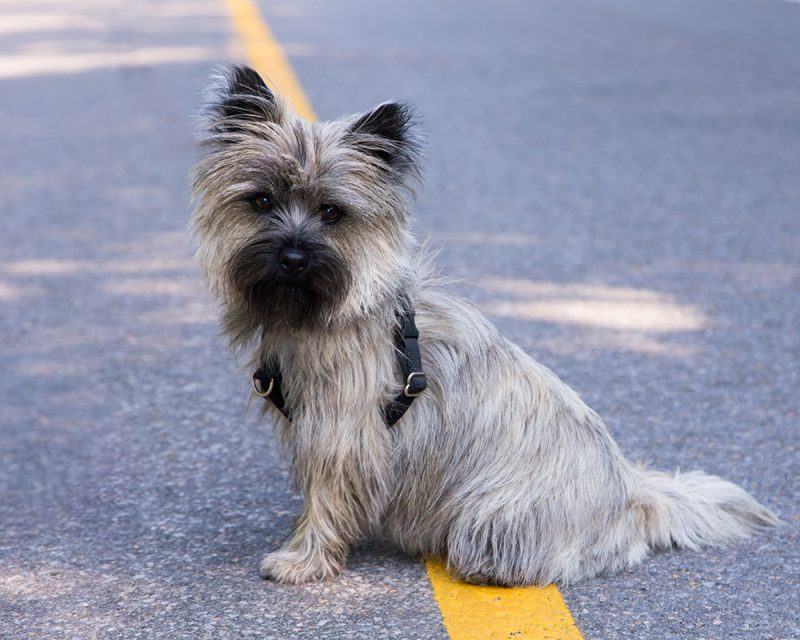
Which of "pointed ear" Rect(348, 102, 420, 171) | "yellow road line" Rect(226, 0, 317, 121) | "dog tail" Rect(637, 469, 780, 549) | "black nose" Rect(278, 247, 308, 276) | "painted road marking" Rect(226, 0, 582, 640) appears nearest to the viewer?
"painted road marking" Rect(226, 0, 582, 640)

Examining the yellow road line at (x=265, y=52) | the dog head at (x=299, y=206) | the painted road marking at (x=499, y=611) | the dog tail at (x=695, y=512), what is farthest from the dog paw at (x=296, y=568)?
the yellow road line at (x=265, y=52)

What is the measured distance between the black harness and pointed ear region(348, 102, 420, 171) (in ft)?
1.45

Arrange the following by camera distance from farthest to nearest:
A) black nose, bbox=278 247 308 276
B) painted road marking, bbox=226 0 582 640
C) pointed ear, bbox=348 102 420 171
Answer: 1. pointed ear, bbox=348 102 420 171
2. black nose, bbox=278 247 308 276
3. painted road marking, bbox=226 0 582 640

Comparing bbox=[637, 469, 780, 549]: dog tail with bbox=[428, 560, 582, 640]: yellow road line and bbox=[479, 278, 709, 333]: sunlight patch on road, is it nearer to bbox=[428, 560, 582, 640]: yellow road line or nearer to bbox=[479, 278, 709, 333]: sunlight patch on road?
bbox=[428, 560, 582, 640]: yellow road line

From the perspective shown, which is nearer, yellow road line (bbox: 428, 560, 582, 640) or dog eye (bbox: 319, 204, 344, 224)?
yellow road line (bbox: 428, 560, 582, 640)

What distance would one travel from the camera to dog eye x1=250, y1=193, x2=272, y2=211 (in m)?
3.66

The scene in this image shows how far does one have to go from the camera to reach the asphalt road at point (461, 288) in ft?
12.2

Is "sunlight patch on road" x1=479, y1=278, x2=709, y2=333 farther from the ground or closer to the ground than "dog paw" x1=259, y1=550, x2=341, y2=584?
farther from the ground

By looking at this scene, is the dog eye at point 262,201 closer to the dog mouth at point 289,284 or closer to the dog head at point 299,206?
the dog head at point 299,206

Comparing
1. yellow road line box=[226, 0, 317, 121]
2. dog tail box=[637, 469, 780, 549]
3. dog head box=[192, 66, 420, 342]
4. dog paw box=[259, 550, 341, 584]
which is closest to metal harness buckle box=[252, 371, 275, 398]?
dog head box=[192, 66, 420, 342]

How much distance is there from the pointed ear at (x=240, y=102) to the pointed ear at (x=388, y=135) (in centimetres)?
25

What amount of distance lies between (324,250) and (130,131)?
311 inches

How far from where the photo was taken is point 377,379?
12.3ft

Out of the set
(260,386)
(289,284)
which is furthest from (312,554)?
(289,284)
